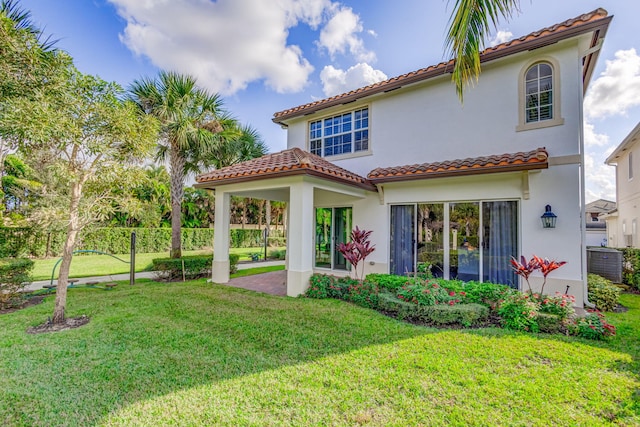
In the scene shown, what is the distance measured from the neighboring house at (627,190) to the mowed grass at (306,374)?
13129mm

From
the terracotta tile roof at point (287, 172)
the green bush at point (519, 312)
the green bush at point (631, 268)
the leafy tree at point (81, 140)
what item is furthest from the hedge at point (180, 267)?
the green bush at point (631, 268)

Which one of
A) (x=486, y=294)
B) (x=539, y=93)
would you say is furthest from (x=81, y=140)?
(x=539, y=93)

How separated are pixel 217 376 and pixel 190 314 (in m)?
3.66

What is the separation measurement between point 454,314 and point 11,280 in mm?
12335

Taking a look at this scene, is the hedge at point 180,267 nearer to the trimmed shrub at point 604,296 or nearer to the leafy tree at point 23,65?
the leafy tree at point 23,65

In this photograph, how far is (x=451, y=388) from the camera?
13.6ft

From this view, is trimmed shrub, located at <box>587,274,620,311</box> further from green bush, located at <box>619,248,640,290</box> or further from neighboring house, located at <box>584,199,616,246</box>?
neighboring house, located at <box>584,199,616,246</box>

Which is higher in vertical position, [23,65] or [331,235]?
[23,65]

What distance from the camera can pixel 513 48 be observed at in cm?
906

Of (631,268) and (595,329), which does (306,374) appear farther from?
(631,268)

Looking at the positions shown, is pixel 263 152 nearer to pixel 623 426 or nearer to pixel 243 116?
pixel 243 116

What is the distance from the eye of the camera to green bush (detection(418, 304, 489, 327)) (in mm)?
6863

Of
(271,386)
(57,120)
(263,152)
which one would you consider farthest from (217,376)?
(263,152)

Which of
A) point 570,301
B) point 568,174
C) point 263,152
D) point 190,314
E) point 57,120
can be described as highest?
point 263,152
